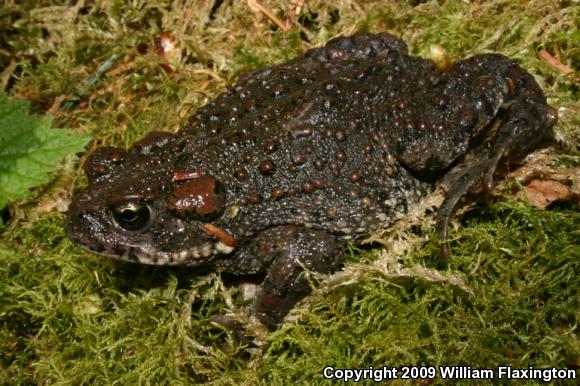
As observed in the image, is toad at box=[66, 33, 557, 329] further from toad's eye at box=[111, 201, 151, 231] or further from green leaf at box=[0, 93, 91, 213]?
green leaf at box=[0, 93, 91, 213]

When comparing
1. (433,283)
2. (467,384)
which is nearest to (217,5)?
(433,283)

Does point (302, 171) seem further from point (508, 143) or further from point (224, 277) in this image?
point (508, 143)

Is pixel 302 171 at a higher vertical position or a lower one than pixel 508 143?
lower

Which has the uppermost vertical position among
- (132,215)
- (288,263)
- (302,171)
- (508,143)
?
(508,143)

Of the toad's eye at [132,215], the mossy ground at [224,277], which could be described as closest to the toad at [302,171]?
the toad's eye at [132,215]

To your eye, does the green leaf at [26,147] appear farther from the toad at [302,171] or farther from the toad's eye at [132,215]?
the toad's eye at [132,215]

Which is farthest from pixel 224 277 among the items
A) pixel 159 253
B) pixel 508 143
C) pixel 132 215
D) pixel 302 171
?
pixel 508 143
